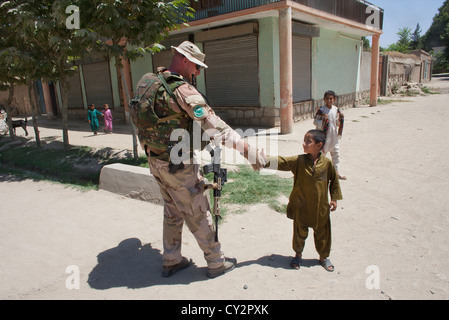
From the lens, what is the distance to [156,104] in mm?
2547

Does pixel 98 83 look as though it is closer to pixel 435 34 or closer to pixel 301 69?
pixel 301 69

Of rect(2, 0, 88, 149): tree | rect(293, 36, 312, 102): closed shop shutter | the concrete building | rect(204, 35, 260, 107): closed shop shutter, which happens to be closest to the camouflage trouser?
rect(2, 0, 88, 149): tree

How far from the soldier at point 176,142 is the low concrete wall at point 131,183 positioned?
1.68 metres

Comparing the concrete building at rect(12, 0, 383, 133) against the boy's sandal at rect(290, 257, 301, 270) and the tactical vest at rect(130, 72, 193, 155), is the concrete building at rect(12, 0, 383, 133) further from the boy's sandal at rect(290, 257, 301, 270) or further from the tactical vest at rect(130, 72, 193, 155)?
the boy's sandal at rect(290, 257, 301, 270)

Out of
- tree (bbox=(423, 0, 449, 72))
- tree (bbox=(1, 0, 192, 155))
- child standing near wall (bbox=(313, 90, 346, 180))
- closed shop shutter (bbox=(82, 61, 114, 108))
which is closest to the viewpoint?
child standing near wall (bbox=(313, 90, 346, 180))

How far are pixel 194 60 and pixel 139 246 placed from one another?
2.06 meters

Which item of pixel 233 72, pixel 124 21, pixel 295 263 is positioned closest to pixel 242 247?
pixel 295 263

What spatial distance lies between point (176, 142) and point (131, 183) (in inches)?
95.6

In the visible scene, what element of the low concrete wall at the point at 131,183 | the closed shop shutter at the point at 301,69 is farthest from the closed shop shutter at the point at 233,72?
the low concrete wall at the point at 131,183

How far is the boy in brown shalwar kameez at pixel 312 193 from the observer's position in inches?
108

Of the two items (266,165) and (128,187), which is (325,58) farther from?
(266,165)

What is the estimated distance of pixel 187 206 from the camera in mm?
2646

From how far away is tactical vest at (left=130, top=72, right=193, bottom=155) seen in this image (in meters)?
2.52

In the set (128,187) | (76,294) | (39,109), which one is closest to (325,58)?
(128,187)
